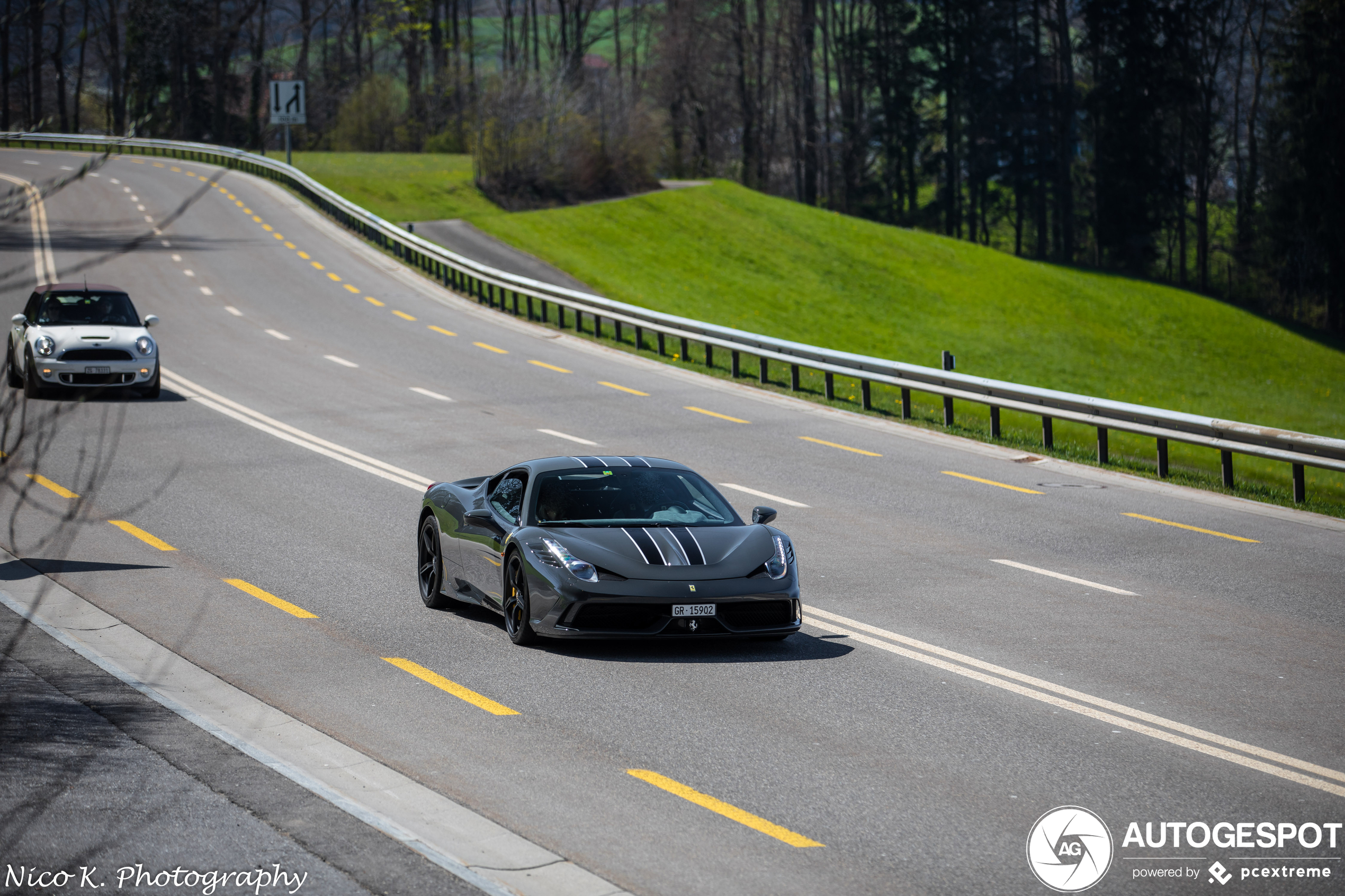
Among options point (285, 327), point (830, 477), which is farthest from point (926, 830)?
point (285, 327)

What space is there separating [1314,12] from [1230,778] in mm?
72676

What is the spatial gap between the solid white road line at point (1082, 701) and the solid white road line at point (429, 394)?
1281cm

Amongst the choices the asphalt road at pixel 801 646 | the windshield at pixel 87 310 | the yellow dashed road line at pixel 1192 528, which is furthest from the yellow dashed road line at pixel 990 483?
the windshield at pixel 87 310

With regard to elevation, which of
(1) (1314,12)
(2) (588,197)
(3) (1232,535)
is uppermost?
(1) (1314,12)

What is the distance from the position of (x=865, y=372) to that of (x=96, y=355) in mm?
12056

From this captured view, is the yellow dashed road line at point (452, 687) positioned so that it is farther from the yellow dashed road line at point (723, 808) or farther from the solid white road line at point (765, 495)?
the solid white road line at point (765, 495)

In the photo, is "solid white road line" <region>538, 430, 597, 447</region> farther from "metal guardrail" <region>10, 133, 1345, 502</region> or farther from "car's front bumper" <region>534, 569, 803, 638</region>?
"car's front bumper" <region>534, 569, 803, 638</region>

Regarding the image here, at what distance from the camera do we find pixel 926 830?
6.14 m

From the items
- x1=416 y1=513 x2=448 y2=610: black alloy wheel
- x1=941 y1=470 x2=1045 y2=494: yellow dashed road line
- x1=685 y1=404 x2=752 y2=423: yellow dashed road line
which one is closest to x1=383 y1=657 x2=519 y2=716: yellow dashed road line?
x1=416 y1=513 x2=448 y2=610: black alloy wheel

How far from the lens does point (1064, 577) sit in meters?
12.1

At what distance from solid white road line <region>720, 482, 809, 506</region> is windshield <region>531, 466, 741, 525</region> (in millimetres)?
4716

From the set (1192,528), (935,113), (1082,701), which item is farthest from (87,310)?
(935,113)

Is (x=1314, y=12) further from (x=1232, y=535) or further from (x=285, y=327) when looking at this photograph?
(x=1232, y=535)

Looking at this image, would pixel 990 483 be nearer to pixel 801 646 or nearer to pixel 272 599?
pixel 801 646
